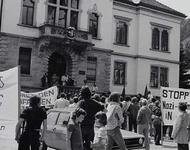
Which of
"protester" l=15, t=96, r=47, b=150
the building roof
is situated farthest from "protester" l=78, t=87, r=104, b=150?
the building roof

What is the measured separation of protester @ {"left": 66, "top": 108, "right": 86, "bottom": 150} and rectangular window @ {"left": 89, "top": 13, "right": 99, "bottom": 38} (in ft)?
88.6

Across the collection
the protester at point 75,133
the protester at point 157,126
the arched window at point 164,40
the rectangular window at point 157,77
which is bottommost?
the protester at point 157,126

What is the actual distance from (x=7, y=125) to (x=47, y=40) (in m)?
22.1

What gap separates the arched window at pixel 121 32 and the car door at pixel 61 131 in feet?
87.3

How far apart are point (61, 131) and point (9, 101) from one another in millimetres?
2733

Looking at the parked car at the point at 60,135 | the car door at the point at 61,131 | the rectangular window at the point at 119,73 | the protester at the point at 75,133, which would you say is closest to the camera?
the protester at the point at 75,133

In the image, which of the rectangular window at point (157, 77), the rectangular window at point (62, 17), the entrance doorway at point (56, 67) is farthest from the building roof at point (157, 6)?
the entrance doorway at point (56, 67)

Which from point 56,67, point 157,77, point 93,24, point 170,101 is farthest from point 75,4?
point 170,101

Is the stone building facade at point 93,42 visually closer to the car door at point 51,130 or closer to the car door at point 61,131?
the car door at point 51,130

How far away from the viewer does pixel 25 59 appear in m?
32.2

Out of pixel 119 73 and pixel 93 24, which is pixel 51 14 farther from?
pixel 119 73

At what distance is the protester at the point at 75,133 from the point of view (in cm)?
902

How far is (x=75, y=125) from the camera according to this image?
9.08 m

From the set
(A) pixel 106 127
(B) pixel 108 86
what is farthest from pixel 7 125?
(B) pixel 108 86
